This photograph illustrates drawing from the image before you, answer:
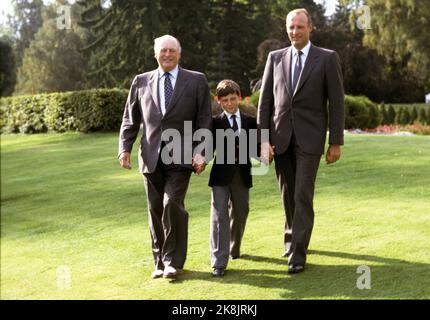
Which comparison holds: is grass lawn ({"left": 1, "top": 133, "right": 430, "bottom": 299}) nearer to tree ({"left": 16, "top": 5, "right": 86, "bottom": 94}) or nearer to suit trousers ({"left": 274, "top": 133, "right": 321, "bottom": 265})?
suit trousers ({"left": 274, "top": 133, "right": 321, "bottom": 265})

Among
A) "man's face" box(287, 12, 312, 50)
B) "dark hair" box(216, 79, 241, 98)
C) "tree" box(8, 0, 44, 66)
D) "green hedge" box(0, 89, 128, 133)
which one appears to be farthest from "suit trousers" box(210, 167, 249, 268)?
"tree" box(8, 0, 44, 66)

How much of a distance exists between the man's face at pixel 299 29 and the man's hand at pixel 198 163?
Result: 1166 millimetres

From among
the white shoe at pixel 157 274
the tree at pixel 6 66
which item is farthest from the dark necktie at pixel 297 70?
the tree at pixel 6 66

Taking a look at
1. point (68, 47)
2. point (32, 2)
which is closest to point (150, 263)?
point (68, 47)

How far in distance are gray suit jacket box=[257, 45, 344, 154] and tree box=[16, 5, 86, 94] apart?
4532 cm

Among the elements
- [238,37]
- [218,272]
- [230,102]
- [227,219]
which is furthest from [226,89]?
[238,37]

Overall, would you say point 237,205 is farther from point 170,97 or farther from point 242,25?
point 242,25

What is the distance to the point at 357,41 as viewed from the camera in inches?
1457

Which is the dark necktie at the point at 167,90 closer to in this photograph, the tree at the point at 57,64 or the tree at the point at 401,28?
the tree at the point at 401,28

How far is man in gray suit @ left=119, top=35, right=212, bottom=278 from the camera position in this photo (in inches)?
194

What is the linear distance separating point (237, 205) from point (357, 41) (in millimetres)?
33593

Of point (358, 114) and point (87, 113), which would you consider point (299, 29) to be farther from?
point (87, 113)

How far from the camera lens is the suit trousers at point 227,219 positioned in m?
5.00
